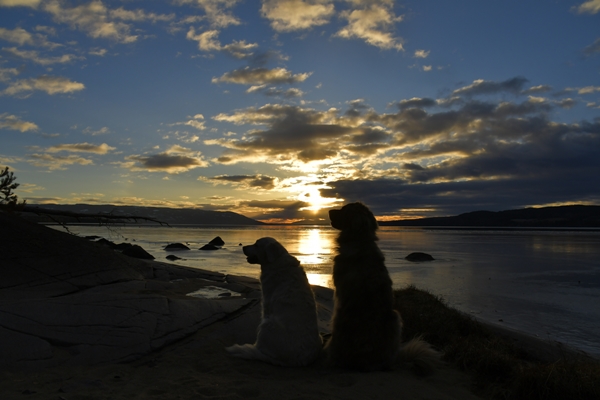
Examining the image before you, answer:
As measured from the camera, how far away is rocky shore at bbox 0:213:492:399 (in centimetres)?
432

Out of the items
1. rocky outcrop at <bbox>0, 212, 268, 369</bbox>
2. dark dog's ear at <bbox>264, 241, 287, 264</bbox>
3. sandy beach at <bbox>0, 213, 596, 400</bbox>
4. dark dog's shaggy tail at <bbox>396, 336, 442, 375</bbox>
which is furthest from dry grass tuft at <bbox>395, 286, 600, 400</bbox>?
rocky outcrop at <bbox>0, 212, 268, 369</bbox>

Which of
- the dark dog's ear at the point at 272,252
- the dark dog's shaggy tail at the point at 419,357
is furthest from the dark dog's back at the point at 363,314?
the dark dog's ear at the point at 272,252

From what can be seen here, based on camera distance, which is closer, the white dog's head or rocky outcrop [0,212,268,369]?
rocky outcrop [0,212,268,369]

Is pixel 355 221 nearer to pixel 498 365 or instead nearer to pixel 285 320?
pixel 285 320

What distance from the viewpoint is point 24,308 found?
575cm

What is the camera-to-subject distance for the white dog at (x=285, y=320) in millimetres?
5234

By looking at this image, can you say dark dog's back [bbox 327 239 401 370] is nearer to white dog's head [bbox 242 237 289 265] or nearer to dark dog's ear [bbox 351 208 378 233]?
dark dog's ear [bbox 351 208 378 233]

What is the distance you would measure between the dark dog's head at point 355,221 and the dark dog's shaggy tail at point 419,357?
5.48 ft

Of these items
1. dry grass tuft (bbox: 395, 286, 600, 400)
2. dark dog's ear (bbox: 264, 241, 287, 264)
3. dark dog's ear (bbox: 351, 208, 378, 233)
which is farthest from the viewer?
dark dog's ear (bbox: 264, 241, 287, 264)

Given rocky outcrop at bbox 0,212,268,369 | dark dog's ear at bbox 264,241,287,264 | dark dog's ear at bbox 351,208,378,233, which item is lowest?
rocky outcrop at bbox 0,212,268,369

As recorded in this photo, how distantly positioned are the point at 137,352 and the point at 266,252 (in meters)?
2.23

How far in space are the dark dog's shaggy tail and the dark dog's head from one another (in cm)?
167

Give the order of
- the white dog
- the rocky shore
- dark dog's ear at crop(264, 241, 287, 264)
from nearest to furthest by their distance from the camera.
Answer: the rocky shore → the white dog → dark dog's ear at crop(264, 241, 287, 264)

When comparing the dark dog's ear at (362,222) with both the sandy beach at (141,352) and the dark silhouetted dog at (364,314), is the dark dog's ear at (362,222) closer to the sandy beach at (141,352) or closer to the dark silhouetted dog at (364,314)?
the dark silhouetted dog at (364,314)
